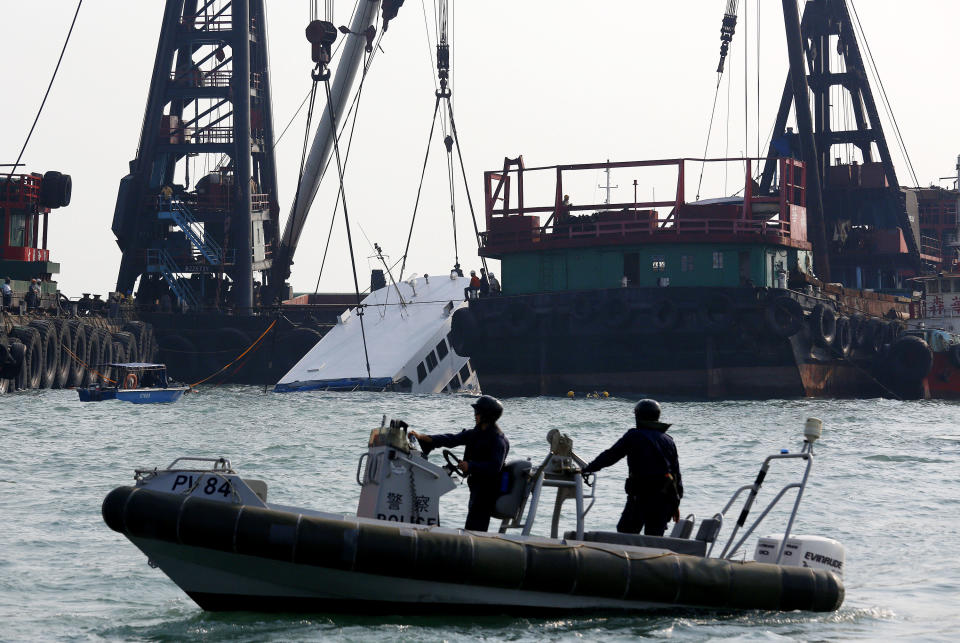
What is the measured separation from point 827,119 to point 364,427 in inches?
1789

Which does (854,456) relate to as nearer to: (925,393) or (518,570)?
(518,570)

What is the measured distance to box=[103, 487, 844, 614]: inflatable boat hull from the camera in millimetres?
11375

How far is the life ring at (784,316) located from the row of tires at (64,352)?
26983mm

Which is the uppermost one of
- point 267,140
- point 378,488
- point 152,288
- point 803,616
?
point 267,140

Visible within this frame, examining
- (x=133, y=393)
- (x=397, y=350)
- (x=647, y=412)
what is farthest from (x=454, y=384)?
(x=647, y=412)

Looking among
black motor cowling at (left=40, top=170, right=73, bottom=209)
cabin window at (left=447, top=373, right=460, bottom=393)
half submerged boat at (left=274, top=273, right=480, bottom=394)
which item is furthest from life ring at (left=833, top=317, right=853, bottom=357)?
black motor cowling at (left=40, top=170, right=73, bottom=209)

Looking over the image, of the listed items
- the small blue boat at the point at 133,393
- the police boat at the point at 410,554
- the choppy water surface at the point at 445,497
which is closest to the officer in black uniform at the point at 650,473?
the police boat at the point at 410,554

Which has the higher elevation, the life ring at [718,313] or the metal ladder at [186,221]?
the metal ladder at [186,221]

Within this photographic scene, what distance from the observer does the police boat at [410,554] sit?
11406 millimetres

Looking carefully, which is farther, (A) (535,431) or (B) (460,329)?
(B) (460,329)

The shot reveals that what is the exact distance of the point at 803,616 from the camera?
12570 mm

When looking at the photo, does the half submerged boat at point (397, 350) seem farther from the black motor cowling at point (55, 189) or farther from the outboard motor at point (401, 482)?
the outboard motor at point (401, 482)

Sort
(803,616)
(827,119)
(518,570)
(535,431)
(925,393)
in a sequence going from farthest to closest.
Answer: (827,119) < (925,393) < (535,431) < (803,616) < (518,570)

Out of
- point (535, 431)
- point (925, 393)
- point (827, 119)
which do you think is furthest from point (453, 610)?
point (827, 119)
